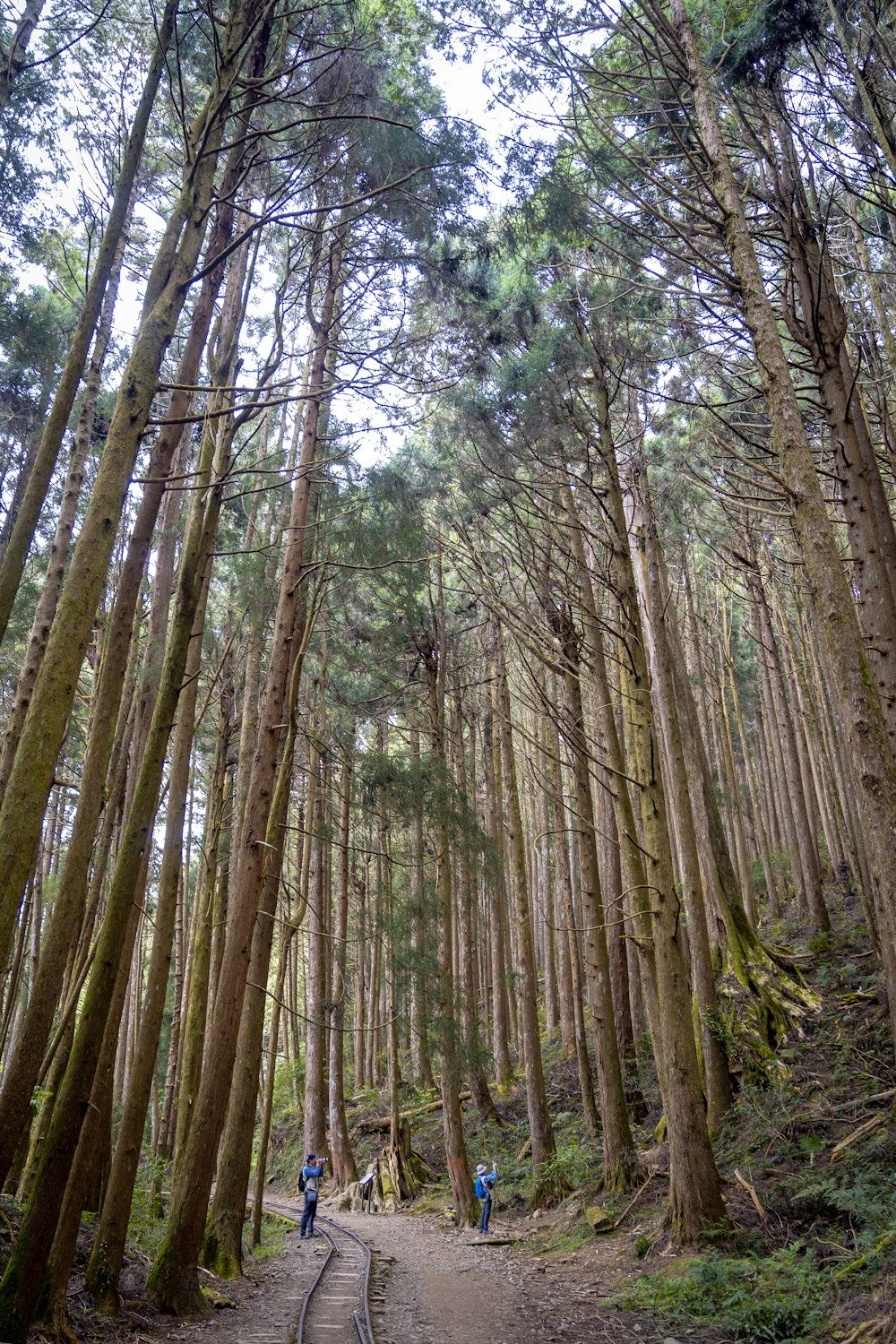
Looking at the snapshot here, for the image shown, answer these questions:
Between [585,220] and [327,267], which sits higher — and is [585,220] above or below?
below

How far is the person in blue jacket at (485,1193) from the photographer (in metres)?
11.0

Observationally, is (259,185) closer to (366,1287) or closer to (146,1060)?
(146,1060)

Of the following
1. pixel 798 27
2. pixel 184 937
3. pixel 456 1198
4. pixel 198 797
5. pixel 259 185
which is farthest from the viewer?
pixel 198 797

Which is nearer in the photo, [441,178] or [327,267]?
[441,178]

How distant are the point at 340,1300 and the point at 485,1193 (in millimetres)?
4195

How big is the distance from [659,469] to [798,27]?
28.7ft

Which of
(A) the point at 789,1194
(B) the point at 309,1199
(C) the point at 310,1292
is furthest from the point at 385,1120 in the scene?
(A) the point at 789,1194

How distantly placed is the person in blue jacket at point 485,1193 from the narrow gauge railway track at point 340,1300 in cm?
165

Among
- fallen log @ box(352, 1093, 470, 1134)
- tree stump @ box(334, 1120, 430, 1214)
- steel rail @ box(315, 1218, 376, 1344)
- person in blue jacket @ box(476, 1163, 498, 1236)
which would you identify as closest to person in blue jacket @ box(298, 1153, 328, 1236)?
steel rail @ box(315, 1218, 376, 1344)

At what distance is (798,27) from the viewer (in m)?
6.90

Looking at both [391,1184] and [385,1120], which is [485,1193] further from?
[385,1120]

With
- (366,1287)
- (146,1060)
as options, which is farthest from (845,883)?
(146,1060)

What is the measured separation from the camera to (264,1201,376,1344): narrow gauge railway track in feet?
19.7

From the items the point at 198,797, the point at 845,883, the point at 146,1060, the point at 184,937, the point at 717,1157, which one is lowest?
the point at 717,1157
